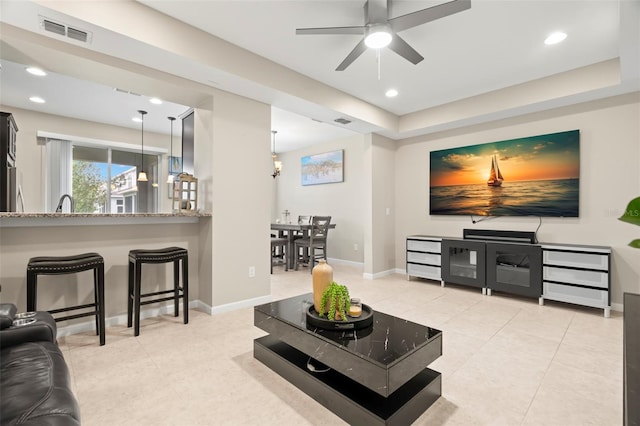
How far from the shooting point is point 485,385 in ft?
6.42

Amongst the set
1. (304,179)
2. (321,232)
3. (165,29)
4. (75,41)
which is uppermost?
(165,29)

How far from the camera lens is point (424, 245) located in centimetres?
477

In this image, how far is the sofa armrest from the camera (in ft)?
4.80

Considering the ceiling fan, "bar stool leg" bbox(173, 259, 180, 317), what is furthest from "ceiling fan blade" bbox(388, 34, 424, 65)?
"bar stool leg" bbox(173, 259, 180, 317)

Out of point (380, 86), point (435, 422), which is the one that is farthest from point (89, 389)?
Result: point (380, 86)

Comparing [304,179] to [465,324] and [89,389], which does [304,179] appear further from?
[89,389]

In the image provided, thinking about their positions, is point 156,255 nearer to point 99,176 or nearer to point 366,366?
point 366,366

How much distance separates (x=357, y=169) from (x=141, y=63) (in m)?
4.30

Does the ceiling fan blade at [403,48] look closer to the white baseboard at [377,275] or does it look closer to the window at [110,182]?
the white baseboard at [377,275]

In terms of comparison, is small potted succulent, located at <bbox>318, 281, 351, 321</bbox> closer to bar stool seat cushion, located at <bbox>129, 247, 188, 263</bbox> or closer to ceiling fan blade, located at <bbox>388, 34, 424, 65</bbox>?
bar stool seat cushion, located at <bbox>129, 247, 188, 263</bbox>

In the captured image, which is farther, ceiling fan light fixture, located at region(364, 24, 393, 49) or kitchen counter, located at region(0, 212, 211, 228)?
kitchen counter, located at region(0, 212, 211, 228)

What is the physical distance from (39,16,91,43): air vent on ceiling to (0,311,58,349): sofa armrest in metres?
2.01

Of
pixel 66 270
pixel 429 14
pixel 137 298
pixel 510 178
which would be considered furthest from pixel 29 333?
pixel 510 178

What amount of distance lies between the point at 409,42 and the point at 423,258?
121 inches
